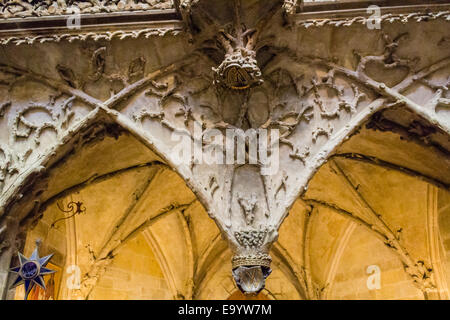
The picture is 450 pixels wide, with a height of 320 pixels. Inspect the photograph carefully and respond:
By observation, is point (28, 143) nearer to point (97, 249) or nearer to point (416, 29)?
point (97, 249)

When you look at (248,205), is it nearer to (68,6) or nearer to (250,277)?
(250,277)

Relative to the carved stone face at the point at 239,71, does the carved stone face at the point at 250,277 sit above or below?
below

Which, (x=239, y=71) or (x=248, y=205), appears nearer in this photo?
(x=248, y=205)

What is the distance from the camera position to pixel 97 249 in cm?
806

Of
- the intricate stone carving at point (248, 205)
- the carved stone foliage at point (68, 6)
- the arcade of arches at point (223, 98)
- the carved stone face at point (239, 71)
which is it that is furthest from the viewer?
the carved stone foliage at point (68, 6)

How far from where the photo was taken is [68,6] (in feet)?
18.6

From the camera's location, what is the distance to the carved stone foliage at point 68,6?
Result: 18.2ft

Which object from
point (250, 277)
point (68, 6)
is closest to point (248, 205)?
point (250, 277)

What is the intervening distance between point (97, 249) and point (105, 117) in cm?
322

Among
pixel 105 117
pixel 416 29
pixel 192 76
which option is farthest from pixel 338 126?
pixel 105 117

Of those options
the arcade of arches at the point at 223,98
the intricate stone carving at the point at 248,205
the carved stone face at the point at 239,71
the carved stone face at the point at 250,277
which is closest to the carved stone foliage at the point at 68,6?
→ the arcade of arches at the point at 223,98

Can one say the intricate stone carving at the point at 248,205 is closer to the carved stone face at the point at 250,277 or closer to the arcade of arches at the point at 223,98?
the arcade of arches at the point at 223,98

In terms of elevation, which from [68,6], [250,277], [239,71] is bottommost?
[250,277]

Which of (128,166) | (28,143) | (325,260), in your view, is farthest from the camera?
(325,260)
